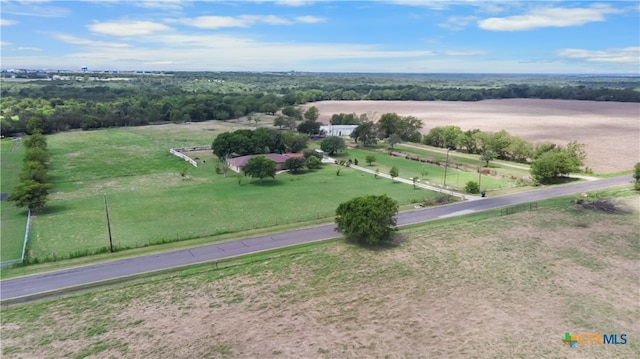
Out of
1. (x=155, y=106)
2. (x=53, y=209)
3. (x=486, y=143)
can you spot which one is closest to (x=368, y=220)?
(x=53, y=209)

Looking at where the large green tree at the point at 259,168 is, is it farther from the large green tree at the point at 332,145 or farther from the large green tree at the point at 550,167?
the large green tree at the point at 550,167

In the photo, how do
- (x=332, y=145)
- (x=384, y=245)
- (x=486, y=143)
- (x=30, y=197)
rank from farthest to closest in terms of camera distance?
(x=486, y=143) < (x=332, y=145) < (x=30, y=197) < (x=384, y=245)

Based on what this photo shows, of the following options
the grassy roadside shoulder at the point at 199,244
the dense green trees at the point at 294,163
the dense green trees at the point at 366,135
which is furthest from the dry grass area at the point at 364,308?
the dense green trees at the point at 366,135

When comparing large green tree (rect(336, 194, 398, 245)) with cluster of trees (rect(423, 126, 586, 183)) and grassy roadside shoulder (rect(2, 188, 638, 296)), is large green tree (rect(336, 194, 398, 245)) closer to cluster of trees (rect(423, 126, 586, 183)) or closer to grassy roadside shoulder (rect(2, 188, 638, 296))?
grassy roadside shoulder (rect(2, 188, 638, 296))

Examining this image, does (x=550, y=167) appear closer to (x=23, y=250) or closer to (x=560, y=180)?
(x=560, y=180)

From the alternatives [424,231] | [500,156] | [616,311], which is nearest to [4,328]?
[424,231]
